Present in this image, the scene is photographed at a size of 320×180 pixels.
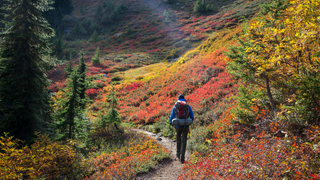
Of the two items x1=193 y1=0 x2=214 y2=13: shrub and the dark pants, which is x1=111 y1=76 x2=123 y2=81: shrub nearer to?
the dark pants

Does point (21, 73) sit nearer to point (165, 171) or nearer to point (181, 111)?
point (181, 111)

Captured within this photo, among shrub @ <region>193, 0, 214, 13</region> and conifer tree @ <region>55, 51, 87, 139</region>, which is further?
shrub @ <region>193, 0, 214, 13</region>

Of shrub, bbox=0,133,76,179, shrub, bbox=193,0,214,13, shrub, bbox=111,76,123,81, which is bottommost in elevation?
shrub, bbox=0,133,76,179

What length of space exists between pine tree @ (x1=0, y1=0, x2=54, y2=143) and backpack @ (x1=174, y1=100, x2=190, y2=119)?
7.21 metres

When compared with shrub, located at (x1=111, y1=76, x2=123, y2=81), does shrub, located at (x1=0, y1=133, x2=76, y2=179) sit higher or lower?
lower

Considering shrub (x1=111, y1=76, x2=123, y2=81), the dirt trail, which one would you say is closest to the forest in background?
the dirt trail

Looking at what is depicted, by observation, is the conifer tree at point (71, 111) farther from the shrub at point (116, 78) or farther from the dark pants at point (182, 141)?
the shrub at point (116, 78)

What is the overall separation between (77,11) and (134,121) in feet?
336

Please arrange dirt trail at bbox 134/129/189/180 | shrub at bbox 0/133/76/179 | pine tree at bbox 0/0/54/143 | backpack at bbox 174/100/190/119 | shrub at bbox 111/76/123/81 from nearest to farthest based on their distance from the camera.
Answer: shrub at bbox 0/133/76/179
dirt trail at bbox 134/129/189/180
backpack at bbox 174/100/190/119
pine tree at bbox 0/0/54/143
shrub at bbox 111/76/123/81

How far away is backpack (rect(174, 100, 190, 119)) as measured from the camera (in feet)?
19.2

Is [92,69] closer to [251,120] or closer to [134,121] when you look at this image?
[134,121]

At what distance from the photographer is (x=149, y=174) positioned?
5738mm

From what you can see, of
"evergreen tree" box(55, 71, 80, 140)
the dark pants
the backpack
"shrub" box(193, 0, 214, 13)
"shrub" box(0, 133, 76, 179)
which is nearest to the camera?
"shrub" box(0, 133, 76, 179)

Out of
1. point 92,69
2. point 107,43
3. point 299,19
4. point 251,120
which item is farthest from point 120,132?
point 107,43
